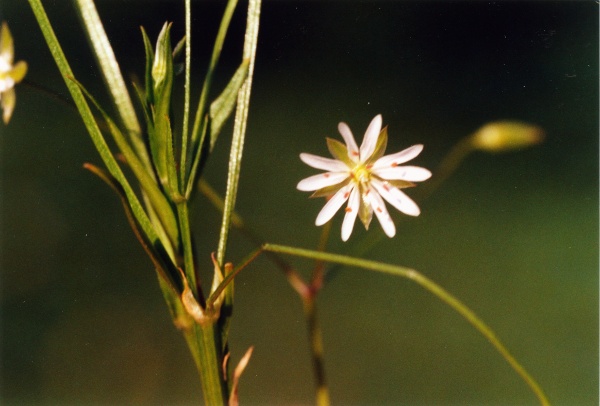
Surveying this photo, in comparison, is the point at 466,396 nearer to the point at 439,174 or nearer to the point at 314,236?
the point at 314,236

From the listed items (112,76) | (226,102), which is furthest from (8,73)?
(226,102)

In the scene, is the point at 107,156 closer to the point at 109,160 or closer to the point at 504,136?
the point at 109,160

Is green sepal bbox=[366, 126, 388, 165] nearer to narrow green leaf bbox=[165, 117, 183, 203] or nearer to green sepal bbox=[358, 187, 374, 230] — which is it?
green sepal bbox=[358, 187, 374, 230]

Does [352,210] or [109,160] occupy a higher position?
[109,160]

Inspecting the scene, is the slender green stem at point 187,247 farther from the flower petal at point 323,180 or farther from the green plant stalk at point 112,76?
the flower petal at point 323,180

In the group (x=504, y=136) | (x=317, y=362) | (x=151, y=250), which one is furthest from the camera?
(x=504, y=136)

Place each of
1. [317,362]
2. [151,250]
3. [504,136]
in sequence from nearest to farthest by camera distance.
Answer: [151,250] < [317,362] < [504,136]

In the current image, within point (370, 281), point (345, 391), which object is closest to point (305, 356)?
point (345, 391)
